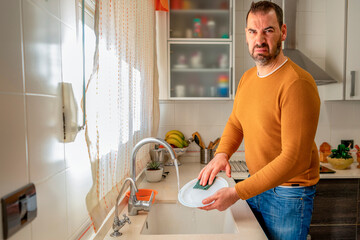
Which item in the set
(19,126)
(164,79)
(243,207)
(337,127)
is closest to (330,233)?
(337,127)

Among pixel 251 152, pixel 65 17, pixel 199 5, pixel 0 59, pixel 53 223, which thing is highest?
pixel 199 5

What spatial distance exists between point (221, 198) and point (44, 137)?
659mm

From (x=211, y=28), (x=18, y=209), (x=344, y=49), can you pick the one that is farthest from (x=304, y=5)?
(x=18, y=209)

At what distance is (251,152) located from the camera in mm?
1273

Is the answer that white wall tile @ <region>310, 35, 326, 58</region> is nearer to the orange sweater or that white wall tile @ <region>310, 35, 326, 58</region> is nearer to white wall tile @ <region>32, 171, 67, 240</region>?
the orange sweater

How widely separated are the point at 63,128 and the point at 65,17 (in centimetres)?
37

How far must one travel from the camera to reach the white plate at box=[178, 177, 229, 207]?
971 mm

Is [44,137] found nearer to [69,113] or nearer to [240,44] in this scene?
[69,113]

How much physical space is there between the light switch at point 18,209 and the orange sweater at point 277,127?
71 cm

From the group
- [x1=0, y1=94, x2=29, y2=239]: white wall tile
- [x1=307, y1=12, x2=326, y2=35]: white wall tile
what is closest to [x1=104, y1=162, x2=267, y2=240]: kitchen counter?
[x1=0, y1=94, x2=29, y2=239]: white wall tile

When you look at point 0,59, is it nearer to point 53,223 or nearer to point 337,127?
point 53,223

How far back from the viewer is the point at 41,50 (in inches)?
27.5

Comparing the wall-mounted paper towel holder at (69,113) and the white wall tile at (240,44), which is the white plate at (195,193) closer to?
the wall-mounted paper towel holder at (69,113)

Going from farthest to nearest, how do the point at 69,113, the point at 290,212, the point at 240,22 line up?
the point at 240,22 < the point at 290,212 < the point at 69,113
